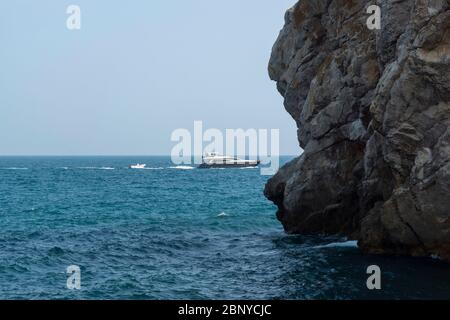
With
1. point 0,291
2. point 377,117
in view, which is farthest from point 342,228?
point 0,291

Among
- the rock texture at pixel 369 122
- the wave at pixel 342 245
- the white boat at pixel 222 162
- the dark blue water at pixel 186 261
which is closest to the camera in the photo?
the dark blue water at pixel 186 261

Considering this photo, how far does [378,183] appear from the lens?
115 feet

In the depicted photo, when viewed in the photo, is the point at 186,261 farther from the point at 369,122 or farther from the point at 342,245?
the point at 369,122

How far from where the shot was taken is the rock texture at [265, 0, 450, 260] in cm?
2884

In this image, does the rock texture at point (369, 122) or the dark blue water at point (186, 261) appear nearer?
the dark blue water at point (186, 261)

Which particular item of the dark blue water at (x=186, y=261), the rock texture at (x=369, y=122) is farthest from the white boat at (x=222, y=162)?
the rock texture at (x=369, y=122)

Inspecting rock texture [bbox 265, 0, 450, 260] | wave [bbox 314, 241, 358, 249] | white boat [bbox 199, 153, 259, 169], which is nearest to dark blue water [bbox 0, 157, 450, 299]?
wave [bbox 314, 241, 358, 249]

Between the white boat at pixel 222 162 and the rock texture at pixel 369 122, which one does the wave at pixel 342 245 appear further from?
the white boat at pixel 222 162

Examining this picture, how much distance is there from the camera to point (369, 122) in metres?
36.5

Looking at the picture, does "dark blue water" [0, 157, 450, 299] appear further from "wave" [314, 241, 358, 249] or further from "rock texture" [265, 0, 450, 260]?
"rock texture" [265, 0, 450, 260]

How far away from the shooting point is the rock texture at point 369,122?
28844 mm
